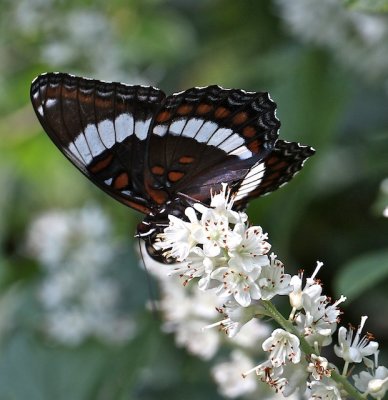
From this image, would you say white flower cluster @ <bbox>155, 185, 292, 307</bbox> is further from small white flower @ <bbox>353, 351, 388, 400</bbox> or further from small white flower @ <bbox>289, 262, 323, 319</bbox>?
small white flower @ <bbox>353, 351, 388, 400</bbox>

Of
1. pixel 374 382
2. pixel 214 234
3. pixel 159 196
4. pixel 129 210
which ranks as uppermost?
pixel 129 210

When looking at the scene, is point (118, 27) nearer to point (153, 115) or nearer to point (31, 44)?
point (31, 44)

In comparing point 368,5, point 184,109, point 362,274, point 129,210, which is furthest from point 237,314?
point 129,210

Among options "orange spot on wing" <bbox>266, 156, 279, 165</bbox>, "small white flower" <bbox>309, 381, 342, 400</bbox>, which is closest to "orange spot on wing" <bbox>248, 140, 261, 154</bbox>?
"orange spot on wing" <bbox>266, 156, 279, 165</bbox>

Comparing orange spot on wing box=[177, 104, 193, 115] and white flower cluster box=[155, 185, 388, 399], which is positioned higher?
orange spot on wing box=[177, 104, 193, 115]

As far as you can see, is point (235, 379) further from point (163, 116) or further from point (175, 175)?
point (163, 116)

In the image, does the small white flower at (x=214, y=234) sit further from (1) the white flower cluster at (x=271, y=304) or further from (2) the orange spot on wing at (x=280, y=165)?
(2) the orange spot on wing at (x=280, y=165)

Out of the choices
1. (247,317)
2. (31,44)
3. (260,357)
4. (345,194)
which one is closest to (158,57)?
Answer: (31,44)
